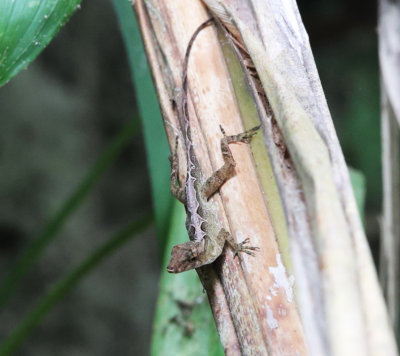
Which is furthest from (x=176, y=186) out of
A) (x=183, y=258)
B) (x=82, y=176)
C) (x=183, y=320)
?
(x=82, y=176)

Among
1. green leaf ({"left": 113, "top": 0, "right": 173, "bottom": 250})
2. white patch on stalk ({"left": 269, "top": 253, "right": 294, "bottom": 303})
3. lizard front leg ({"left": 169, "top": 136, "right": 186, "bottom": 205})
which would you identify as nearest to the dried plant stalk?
white patch on stalk ({"left": 269, "top": 253, "right": 294, "bottom": 303})

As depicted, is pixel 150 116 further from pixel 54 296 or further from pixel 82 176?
pixel 82 176

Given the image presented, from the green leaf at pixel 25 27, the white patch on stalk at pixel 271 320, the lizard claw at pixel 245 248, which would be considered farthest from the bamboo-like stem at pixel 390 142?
the green leaf at pixel 25 27

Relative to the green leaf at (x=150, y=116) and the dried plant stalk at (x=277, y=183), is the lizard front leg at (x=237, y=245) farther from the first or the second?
the green leaf at (x=150, y=116)

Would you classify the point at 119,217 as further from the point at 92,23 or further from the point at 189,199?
the point at 189,199

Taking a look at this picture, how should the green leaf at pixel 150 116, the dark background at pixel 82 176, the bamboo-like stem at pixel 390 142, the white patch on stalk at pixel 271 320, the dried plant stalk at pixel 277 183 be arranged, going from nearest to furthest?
1. the dried plant stalk at pixel 277 183
2. the white patch on stalk at pixel 271 320
3. the bamboo-like stem at pixel 390 142
4. the green leaf at pixel 150 116
5. the dark background at pixel 82 176
